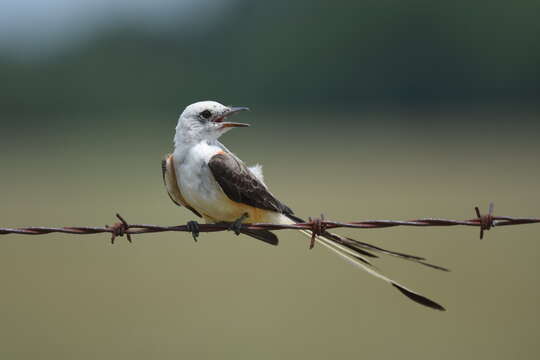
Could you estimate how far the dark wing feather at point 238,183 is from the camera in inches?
229

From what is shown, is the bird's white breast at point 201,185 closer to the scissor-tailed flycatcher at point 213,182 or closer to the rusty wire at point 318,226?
the scissor-tailed flycatcher at point 213,182

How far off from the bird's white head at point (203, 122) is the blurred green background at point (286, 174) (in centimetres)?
661

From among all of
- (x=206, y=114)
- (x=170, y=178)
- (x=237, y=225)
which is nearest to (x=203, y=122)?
(x=206, y=114)

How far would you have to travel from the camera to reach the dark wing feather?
5.82m

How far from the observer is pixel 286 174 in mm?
31578

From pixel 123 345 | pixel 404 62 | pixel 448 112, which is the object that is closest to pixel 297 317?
pixel 123 345

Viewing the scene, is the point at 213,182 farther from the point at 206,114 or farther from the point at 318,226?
the point at 318,226

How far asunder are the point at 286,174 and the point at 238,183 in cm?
2576

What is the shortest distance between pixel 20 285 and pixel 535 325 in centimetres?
1050

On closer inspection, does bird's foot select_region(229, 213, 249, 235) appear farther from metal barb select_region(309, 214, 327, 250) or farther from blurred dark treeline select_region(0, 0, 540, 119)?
blurred dark treeline select_region(0, 0, 540, 119)

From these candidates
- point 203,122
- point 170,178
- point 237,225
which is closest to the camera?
point 237,225

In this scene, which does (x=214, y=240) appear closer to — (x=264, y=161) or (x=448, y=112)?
(x=264, y=161)

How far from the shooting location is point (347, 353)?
12.0m

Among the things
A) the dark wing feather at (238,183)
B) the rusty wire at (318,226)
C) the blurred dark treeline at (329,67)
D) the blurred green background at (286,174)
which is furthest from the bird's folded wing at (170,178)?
the blurred dark treeline at (329,67)
